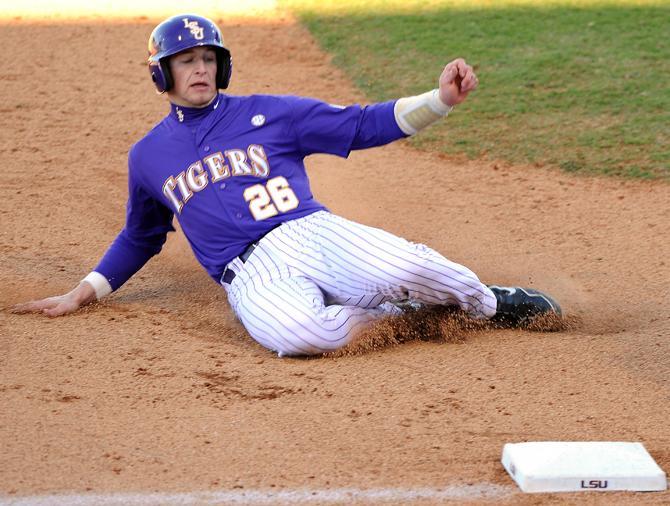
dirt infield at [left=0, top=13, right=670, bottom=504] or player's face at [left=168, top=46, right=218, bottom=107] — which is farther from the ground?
player's face at [left=168, top=46, right=218, bottom=107]

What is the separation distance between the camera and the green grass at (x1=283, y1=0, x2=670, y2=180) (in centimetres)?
707

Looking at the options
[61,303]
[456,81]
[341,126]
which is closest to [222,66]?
[341,126]

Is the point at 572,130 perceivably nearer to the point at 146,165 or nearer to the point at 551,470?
the point at 146,165

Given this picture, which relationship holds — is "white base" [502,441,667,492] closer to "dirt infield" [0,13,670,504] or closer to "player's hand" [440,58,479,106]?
"dirt infield" [0,13,670,504]

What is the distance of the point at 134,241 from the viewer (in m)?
4.89

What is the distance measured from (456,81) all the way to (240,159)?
95 centimetres

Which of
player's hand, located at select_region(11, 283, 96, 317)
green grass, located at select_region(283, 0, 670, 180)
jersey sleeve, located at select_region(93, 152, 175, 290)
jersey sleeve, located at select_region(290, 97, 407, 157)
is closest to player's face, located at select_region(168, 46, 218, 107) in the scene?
jersey sleeve, located at select_region(290, 97, 407, 157)

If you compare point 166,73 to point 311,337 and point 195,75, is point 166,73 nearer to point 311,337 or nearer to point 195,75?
point 195,75

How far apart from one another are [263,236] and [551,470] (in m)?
1.78

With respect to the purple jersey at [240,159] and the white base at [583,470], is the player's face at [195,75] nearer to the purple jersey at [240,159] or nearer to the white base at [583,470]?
the purple jersey at [240,159]

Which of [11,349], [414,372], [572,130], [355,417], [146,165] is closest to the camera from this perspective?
[355,417]

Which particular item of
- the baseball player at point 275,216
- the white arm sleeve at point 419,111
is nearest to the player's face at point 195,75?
the baseball player at point 275,216

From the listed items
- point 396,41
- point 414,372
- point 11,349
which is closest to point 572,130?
point 396,41

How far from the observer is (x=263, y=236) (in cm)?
455
